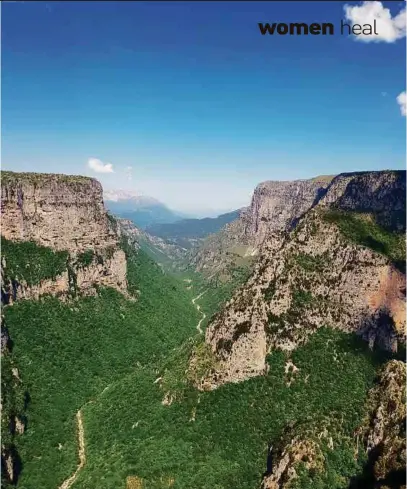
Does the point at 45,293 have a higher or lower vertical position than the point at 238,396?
higher

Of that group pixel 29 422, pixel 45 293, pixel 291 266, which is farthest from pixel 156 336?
pixel 291 266

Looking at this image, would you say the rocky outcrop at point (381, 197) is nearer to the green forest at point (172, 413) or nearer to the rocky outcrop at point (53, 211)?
the green forest at point (172, 413)

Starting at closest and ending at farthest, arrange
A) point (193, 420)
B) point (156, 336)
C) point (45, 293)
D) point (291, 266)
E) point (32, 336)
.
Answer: point (193, 420) < point (291, 266) < point (32, 336) < point (45, 293) < point (156, 336)

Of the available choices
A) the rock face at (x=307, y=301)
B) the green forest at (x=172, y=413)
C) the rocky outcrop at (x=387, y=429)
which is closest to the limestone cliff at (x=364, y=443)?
the rocky outcrop at (x=387, y=429)

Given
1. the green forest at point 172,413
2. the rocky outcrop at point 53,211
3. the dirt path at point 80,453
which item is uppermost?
the rocky outcrop at point 53,211

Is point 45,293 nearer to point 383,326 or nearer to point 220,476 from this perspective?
point 220,476

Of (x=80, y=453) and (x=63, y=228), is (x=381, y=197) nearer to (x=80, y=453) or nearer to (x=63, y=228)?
(x=63, y=228)

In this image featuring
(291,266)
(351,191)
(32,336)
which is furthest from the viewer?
(351,191)
